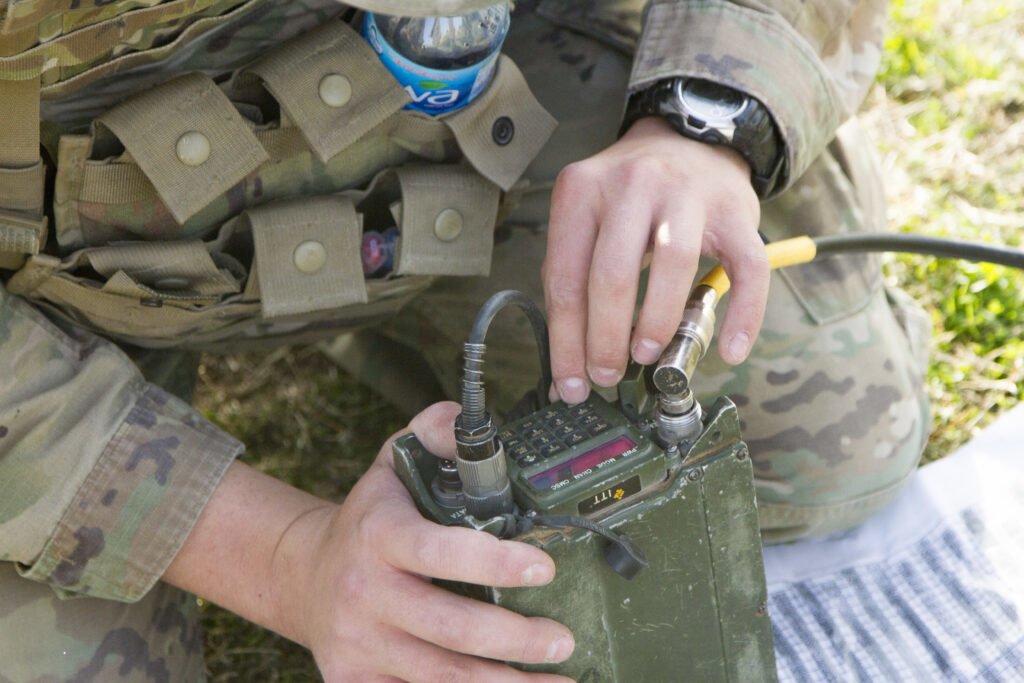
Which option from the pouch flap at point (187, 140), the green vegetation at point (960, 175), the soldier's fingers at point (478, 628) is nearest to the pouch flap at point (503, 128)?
the pouch flap at point (187, 140)

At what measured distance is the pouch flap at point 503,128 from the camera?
1.40 meters

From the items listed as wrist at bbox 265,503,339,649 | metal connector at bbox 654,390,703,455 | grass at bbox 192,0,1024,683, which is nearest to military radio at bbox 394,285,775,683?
metal connector at bbox 654,390,703,455

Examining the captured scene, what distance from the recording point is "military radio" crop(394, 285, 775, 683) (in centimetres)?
101

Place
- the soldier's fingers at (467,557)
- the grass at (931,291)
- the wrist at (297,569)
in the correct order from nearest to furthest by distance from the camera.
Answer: the soldier's fingers at (467,557), the wrist at (297,569), the grass at (931,291)

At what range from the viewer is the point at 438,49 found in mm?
1311

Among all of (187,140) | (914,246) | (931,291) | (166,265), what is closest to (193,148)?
(187,140)

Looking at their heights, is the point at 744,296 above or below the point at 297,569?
above

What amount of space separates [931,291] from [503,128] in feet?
3.13

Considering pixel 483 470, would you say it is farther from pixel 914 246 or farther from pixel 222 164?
pixel 914 246

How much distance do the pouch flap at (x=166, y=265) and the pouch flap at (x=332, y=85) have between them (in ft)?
0.60

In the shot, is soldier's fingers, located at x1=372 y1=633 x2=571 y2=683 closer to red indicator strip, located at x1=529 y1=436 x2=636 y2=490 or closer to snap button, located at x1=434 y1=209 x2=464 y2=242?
red indicator strip, located at x1=529 y1=436 x2=636 y2=490

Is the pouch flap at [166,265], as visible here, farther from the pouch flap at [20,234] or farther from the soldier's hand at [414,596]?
the soldier's hand at [414,596]

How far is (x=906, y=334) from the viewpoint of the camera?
5.82 feet

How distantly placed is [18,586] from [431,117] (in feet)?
2.28
